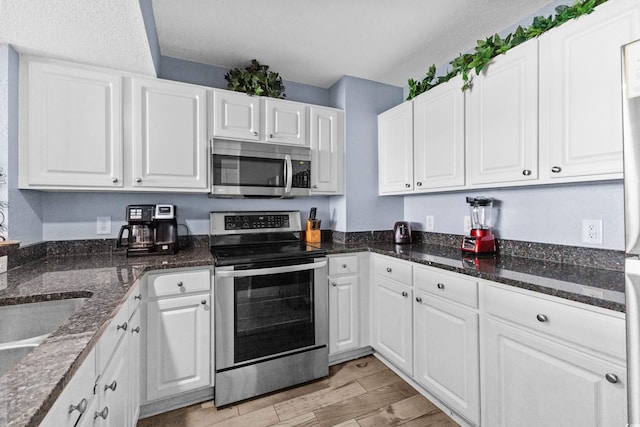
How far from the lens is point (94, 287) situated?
127 centimetres

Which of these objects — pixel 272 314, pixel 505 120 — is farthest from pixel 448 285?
pixel 272 314

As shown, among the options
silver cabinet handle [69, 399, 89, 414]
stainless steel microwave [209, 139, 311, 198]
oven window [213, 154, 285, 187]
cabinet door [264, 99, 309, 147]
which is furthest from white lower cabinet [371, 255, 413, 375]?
silver cabinet handle [69, 399, 89, 414]

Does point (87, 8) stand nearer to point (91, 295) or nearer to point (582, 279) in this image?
point (91, 295)

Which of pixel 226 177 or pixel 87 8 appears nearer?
pixel 87 8

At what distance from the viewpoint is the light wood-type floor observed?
1.69 m

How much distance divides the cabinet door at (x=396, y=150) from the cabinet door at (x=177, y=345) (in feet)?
5.80

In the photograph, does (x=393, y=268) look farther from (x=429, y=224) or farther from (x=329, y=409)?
(x=329, y=409)

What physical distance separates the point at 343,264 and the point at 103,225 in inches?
70.9

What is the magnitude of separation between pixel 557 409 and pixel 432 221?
161 cm

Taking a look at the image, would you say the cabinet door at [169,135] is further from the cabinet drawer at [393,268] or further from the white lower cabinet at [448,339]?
the white lower cabinet at [448,339]

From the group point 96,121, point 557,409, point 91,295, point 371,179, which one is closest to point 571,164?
point 557,409

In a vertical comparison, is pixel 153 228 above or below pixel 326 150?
below

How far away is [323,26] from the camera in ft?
6.49

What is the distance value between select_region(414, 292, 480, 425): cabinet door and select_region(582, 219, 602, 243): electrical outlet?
0.78 metres
